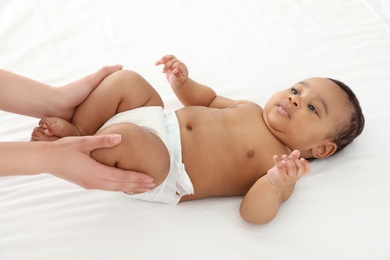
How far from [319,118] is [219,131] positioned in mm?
307

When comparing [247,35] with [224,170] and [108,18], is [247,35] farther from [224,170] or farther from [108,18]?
[224,170]

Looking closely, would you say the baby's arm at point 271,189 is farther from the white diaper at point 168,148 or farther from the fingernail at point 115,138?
the fingernail at point 115,138

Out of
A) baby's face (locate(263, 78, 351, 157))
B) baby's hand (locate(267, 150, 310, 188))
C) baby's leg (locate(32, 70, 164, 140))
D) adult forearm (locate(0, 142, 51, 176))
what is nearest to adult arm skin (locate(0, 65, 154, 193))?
adult forearm (locate(0, 142, 51, 176))

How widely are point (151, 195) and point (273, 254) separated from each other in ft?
1.19

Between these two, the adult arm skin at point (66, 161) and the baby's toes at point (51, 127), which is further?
the baby's toes at point (51, 127)

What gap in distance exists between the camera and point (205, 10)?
78.6 inches

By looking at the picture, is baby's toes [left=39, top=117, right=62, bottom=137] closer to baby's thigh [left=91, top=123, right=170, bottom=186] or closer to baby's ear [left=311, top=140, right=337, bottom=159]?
baby's thigh [left=91, top=123, right=170, bottom=186]

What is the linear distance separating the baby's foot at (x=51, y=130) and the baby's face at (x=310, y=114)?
620 mm

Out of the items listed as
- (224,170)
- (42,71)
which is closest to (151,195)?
(224,170)

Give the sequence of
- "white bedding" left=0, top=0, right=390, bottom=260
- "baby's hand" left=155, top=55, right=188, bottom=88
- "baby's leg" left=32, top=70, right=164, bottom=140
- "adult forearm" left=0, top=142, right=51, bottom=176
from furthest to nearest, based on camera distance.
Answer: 1. "baby's hand" left=155, top=55, right=188, bottom=88
2. "baby's leg" left=32, top=70, right=164, bottom=140
3. "white bedding" left=0, top=0, right=390, bottom=260
4. "adult forearm" left=0, top=142, right=51, bottom=176

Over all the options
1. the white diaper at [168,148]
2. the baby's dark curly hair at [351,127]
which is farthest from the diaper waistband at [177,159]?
the baby's dark curly hair at [351,127]

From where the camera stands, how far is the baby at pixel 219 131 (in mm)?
1242

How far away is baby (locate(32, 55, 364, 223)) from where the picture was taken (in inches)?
48.9

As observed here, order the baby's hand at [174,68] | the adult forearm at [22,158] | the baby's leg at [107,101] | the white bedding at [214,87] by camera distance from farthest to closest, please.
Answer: the baby's hand at [174,68], the baby's leg at [107,101], the white bedding at [214,87], the adult forearm at [22,158]
